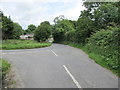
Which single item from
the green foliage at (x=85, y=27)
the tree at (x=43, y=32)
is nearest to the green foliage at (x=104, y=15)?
the green foliage at (x=85, y=27)

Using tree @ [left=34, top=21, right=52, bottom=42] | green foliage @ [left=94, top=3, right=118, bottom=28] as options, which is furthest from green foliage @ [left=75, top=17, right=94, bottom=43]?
tree @ [left=34, top=21, right=52, bottom=42]

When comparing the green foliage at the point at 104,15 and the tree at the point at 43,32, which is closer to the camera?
the green foliage at the point at 104,15

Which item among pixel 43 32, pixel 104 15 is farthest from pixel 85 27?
pixel 43 32

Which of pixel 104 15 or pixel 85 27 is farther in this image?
pixel 85 27

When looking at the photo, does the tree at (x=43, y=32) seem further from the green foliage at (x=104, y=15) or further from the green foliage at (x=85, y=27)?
the green foliage at (x=104, y=15)

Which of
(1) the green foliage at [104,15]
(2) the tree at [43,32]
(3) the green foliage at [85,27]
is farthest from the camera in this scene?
(2) the tree at [43,32]

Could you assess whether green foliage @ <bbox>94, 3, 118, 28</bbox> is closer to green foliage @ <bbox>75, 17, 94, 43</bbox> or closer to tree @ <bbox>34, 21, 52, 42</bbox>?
green foliage @ <bbox>75, 17, 94, 43</bbox>

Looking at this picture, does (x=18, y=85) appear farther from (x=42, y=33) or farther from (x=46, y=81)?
(x=42, y=33)

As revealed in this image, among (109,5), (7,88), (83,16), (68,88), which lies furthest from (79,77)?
(83,16)

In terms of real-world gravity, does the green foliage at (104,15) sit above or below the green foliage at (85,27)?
above

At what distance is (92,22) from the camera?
59.8ft

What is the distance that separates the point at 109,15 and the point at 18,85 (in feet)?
50.3

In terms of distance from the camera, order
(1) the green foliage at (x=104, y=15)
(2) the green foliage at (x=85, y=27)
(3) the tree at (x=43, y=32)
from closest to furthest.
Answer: (1) the green foliage at (x=104, y=15)
(2) the green foliage at (x=85, y=27)
(3) the tree at (x=43, y=32)

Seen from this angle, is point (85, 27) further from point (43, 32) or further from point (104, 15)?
point (43, 32)
